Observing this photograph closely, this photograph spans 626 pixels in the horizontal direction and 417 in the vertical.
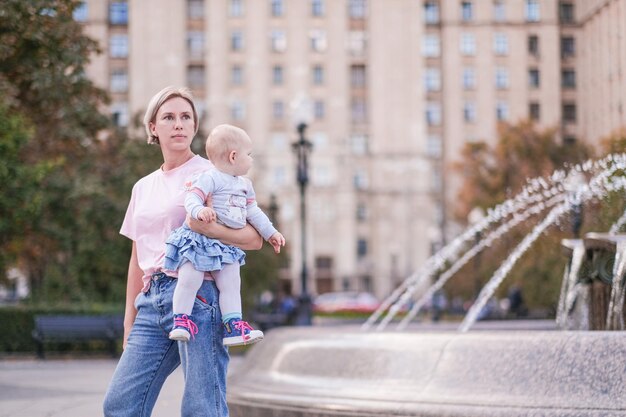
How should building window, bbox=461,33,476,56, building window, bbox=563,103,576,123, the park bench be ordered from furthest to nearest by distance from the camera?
building window, bbox=461,33,476,56, building window, bbox=563,103,576,123, the park bench

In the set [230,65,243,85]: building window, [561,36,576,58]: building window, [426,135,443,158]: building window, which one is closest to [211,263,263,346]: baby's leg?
[561,36,576,58]: building window

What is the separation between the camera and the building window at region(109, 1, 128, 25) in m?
76.2

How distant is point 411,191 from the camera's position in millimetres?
75938

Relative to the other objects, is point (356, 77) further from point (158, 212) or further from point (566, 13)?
point (158, 212)

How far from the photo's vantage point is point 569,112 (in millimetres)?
70938

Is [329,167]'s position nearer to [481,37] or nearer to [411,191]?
[411,191]

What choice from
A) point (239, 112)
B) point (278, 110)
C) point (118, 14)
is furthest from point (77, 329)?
point (118, 14)

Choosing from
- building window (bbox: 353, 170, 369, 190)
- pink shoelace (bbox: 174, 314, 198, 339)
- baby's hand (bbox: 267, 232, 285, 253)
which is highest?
building window (bbox: 353, 170, 369, 190)

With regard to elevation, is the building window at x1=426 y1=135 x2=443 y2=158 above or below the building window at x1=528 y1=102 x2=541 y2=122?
below

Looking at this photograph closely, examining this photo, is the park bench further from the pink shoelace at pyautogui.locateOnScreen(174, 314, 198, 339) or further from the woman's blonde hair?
the pink shoelace at pyautogui.locateOnScreen(174, 314, 198, 339)

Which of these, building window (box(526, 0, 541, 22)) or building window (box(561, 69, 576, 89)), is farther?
building window (box(526, 0, 541, 22))

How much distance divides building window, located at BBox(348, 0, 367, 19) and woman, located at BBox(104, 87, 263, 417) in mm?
73291

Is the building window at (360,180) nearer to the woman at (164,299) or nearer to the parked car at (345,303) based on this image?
the parked car at (345,303)

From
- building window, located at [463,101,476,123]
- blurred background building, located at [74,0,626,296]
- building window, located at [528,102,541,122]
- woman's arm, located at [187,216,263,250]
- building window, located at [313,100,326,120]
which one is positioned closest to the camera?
woman's arm, located at [187,216,263,250]
